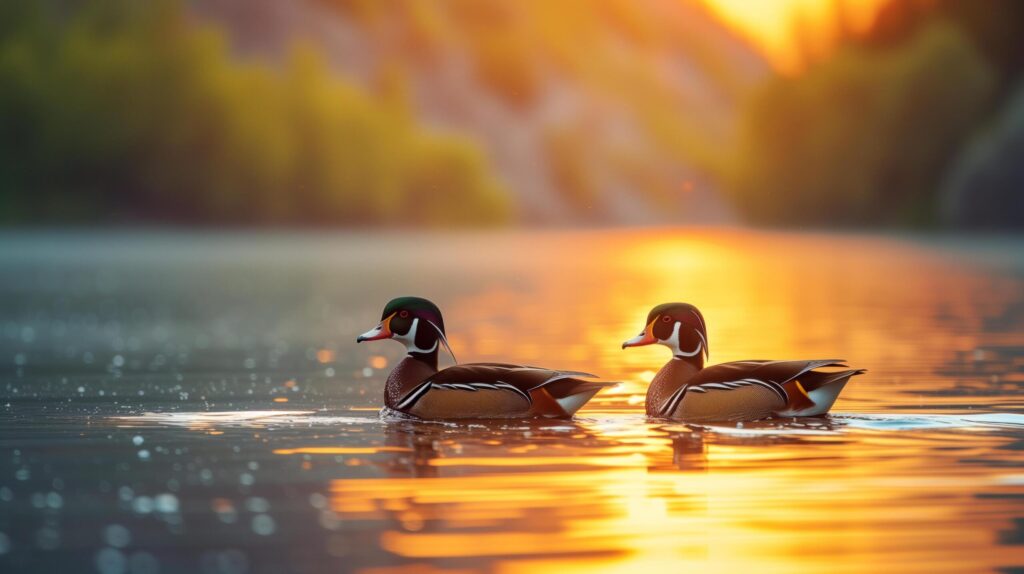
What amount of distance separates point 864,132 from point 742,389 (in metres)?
121

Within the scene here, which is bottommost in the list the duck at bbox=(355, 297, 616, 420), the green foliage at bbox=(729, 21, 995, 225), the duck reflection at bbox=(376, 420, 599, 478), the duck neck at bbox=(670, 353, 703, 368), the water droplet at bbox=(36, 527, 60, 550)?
the water droplet at bbox=(36, 527, 60, 550)

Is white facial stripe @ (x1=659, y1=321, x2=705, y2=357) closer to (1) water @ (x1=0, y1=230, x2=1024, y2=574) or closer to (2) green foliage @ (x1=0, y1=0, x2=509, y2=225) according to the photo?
(1) water @ (x1=0, y1=230, x2=1024, y2=574)

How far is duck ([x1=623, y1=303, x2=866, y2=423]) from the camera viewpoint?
14383 millimetres

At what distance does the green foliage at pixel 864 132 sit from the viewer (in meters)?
126

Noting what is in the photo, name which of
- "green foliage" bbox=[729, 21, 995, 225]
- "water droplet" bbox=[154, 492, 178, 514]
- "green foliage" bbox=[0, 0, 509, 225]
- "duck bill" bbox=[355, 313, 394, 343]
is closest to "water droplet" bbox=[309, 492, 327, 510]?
"water droplet" bbox=[154, 492, 178, 514]

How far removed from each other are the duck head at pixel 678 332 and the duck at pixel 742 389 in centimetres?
1

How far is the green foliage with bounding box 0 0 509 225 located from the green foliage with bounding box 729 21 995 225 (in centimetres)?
4568

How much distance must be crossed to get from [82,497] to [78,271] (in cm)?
4729

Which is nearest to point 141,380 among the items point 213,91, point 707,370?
point 707,370

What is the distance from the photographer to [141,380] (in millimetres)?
19688

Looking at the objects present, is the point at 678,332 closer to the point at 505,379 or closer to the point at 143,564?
the point at 505,379

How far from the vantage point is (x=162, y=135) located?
169 metres

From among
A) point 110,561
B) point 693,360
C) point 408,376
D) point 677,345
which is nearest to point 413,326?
point 408,376

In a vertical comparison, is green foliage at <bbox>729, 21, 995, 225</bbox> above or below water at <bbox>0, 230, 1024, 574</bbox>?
above
